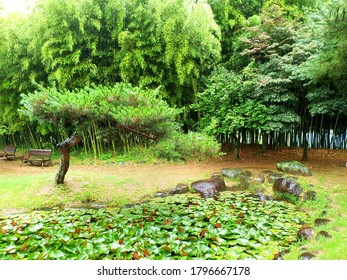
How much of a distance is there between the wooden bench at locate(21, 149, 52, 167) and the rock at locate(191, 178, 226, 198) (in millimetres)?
3186

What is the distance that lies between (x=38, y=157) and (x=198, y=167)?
11.5 ft

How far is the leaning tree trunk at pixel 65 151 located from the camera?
381 cm

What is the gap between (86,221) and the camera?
2.80m

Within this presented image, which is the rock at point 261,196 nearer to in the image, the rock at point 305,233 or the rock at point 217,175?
the rock at point 217,175

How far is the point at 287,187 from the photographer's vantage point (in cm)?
397

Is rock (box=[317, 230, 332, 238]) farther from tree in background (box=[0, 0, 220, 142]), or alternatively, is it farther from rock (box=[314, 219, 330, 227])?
tree in background (box=[0, 0, 220, 142])

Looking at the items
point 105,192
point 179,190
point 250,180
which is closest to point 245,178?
point 250,180

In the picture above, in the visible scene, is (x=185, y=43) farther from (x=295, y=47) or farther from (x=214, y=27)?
(x=295, y=47)

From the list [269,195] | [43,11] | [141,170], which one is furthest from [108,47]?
[269,195]

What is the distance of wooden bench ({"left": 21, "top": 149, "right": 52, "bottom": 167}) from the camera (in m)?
5.48

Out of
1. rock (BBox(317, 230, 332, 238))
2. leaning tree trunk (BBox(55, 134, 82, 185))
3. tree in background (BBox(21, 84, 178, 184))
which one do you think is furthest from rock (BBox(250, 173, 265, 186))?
leaning tree trunk (BBox(55, 134, 82, 185))

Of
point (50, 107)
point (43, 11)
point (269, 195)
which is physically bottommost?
point (269, 195)

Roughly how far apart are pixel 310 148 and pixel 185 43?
13.9 feet
